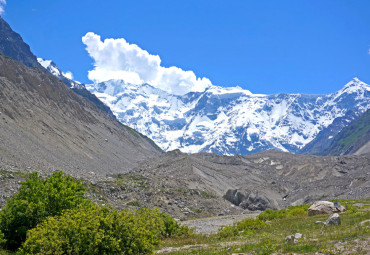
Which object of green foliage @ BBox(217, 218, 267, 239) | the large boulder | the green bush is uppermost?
the large boulder

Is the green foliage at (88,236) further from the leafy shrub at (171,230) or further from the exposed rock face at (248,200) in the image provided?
the exposed rock face at (248,200)

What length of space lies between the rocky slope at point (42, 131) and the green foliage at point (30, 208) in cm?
3183

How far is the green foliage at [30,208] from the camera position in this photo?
2044 centimetres

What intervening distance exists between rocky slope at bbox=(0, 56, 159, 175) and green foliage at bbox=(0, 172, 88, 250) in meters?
31.8

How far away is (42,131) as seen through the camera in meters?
105

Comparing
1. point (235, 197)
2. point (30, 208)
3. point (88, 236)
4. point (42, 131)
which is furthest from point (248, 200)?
point (42, 131)

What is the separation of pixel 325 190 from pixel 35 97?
360 feet

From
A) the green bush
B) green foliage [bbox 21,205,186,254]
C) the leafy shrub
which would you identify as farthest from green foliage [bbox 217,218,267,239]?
the green bush

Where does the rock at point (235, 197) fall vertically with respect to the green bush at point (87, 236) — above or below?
above

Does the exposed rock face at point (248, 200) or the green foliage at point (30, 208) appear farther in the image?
the exposed rock face at point (248, 200)

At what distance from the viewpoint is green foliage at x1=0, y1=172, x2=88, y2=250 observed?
20.4 meters

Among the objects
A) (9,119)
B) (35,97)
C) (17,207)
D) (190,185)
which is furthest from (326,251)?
(35,97)

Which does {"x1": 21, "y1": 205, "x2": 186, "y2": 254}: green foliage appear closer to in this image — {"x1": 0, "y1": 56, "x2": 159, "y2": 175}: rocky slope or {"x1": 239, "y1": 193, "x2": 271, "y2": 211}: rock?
{"x1": 0, "y1": 56, "x2": 159, "y2": 175}: rocky slope

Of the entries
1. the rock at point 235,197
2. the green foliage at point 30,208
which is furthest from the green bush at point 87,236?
the rock at point 235,197
